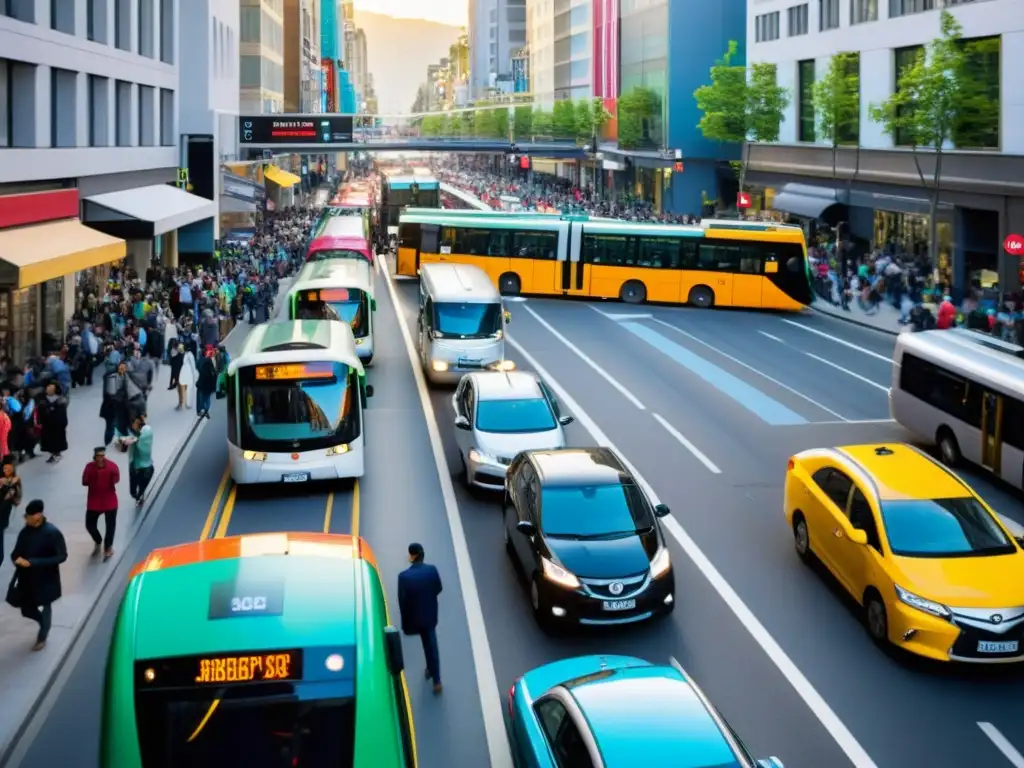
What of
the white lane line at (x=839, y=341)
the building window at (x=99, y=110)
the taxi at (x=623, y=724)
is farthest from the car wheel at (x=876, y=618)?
the building window at (x=99, y=110)

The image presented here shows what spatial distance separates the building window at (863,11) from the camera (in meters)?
51.5

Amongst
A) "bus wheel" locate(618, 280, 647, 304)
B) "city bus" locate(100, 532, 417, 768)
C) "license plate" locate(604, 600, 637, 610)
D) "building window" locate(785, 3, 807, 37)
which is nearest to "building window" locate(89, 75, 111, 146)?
"bus wheel" locate(618, 280, 647, 304)

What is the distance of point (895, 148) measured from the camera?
1962 inches

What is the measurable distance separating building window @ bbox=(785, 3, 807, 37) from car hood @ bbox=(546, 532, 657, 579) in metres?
51.6

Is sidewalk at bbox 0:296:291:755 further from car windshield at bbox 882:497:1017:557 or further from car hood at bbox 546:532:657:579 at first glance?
car windshield at bbox 882:497:1017:557

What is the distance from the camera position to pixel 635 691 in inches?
355

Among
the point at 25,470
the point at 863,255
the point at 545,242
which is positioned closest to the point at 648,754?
the point at 25,470

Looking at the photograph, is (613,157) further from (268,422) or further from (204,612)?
(204,612)

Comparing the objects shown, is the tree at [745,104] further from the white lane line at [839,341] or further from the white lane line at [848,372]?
the white lane line at [848,372]

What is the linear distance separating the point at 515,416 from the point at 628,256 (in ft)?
80.8

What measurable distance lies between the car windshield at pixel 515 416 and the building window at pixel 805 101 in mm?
44553

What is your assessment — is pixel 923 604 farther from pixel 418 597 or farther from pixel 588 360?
pixel 588 360

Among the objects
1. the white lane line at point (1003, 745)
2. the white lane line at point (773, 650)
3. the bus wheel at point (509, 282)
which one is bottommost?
the white lane line at point (1003, 745)

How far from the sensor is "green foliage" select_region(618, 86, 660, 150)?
93688 millimetres
